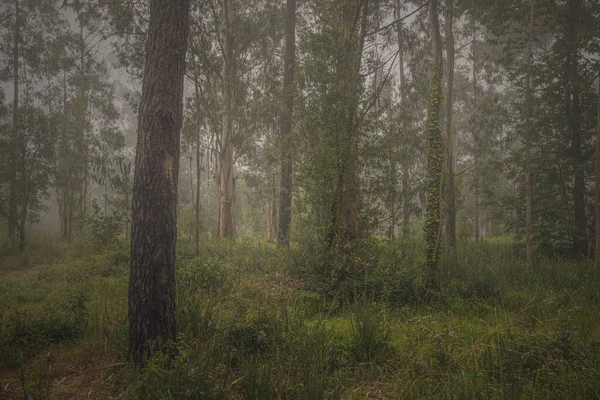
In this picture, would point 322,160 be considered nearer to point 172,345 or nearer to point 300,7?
point 172,345

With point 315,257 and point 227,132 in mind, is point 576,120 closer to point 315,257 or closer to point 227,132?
point 315,257

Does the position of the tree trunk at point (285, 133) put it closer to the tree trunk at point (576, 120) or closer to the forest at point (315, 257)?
the forest at point (315, 257)

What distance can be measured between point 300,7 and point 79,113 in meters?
11.9

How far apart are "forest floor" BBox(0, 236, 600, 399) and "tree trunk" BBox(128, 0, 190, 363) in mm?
408

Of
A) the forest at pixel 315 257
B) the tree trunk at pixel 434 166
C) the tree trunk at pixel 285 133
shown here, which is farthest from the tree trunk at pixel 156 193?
the tree trunk at pixel 285 133

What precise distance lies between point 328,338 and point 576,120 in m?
9.52

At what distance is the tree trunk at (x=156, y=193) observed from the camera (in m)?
2.95

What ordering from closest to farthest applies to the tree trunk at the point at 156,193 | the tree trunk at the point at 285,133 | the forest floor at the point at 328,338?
the forest floor at the point at 328,338 < the tree trunk at the point at 156,193 < the tree trunk at the point at 285,133

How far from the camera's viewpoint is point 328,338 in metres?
3.34

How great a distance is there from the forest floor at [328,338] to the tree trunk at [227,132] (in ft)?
19.5

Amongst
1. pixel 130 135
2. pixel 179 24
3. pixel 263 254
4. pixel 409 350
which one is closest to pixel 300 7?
pixel 263 254

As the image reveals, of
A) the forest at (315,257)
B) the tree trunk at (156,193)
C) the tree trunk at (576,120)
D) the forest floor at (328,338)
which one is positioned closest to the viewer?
the forest floor at (328,338)

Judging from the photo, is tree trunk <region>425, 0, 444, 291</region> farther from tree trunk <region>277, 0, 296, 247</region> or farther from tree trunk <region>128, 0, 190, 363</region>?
tree trunk <region>277, 0, 296, 247</region>

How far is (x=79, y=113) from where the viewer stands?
1479cm
